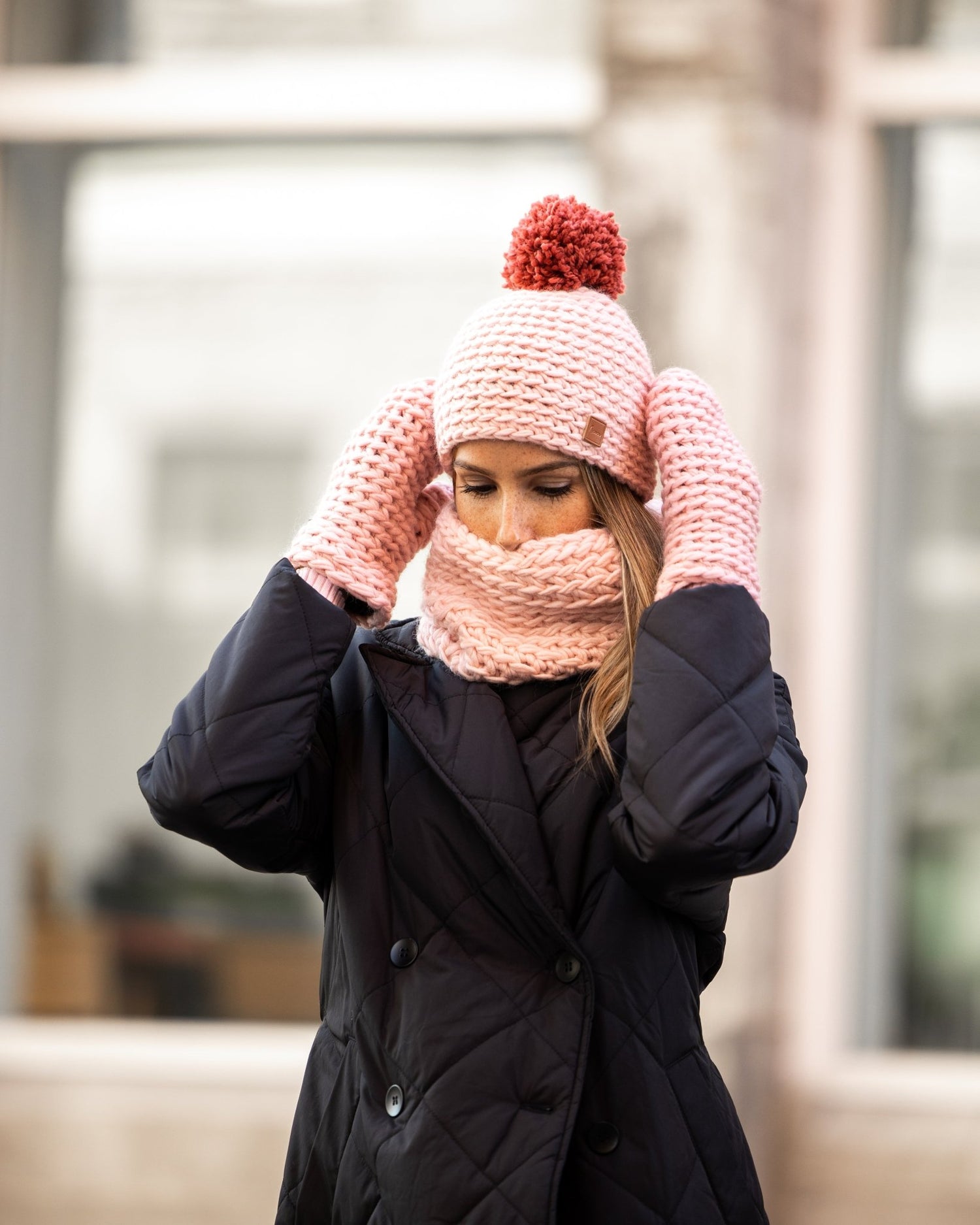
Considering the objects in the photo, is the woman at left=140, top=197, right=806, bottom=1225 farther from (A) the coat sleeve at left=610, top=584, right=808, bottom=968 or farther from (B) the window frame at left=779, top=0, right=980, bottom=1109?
(B) the window frame at left=779, top=0, right=980, bottom=1109

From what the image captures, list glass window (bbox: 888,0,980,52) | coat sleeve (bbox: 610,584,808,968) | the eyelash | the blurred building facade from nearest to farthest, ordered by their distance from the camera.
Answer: coat sleeve (bbox: 610,584,808,968) → the eyelash → the blurred building facade → glass window (bbox: 888,0,980,52)

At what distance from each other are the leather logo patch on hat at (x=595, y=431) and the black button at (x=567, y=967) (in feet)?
2.01

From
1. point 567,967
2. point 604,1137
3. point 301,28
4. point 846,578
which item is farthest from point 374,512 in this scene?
point 301,28

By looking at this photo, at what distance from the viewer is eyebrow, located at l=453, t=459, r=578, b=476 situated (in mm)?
1793

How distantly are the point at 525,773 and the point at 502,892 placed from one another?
147 mm

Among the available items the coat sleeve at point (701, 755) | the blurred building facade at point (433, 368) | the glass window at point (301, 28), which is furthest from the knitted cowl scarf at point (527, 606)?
the glass window at point (301, 28)

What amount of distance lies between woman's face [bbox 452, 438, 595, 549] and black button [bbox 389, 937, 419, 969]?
1.63ft

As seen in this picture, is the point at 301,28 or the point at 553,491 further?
the point at 301,28

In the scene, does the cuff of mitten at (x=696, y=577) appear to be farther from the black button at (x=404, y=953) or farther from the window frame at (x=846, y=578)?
the window frame at (x=846, y=578)

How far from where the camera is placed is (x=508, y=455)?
1.79 m

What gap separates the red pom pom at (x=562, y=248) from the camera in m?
1.86

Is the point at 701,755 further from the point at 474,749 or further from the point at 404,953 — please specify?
the point at 404,953

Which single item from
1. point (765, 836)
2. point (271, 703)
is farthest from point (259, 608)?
point (765, 836)

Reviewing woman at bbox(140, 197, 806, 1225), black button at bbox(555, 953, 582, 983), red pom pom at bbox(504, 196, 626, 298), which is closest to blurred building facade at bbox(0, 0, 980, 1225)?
red pom pom at bbox(504, 196, 626, 298)
